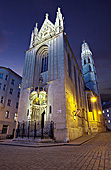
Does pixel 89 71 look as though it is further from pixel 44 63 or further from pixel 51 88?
pixel 51 88

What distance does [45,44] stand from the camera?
2084cm

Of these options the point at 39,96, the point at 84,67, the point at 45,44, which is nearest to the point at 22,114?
the point at 39,96

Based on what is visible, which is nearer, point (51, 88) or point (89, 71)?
point (51, 88)

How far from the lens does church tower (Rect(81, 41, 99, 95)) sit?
4388 centimetres

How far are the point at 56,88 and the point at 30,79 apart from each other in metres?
6.42

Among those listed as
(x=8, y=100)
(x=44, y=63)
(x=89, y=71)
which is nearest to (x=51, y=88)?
(x=44, y=63)

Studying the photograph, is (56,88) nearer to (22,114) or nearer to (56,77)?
(56,77)

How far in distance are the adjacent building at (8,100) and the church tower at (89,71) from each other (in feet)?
92.2

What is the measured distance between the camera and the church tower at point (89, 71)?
43.9m

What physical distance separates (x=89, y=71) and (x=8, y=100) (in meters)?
36.4

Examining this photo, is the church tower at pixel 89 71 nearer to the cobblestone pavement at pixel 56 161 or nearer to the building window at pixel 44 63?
the building window at pixel 44 63

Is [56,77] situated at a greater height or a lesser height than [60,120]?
greater

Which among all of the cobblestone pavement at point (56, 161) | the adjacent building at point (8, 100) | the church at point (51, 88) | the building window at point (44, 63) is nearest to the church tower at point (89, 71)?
the building window at point (44, 63)

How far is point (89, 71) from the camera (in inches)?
1865
